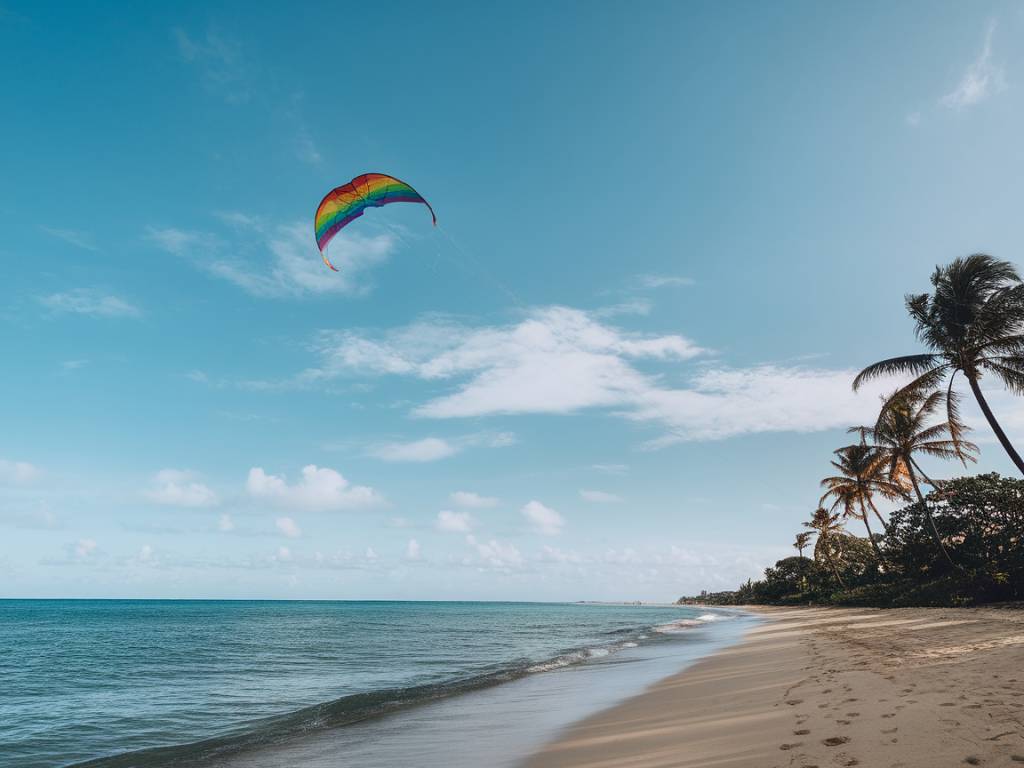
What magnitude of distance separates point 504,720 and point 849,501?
4172cm

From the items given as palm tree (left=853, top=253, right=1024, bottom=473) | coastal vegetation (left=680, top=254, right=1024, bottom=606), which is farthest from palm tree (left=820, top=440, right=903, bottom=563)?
palm tree (left=853, top=253, right=1024, bottom=473)

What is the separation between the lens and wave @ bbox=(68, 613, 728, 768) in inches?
347

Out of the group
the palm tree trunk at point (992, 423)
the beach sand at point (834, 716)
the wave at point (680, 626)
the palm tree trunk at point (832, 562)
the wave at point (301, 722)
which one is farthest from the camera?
the palm tree trunk at point (832, 562)

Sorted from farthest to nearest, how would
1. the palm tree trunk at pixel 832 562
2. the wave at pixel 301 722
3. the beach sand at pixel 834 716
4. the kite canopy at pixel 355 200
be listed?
the palm tree trunk at pixel 832 562 < the kite canopy at pixel 355 200 < the wave at pixel 301 722 < the beach sand at pixel 834 716

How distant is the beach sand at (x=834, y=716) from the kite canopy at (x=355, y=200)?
43.0 feet

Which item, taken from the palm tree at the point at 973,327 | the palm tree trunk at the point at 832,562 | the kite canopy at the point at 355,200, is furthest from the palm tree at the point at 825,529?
the kite canopy at the point at 355,200

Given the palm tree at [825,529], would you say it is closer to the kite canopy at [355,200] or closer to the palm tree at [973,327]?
the palm tree at [973,327]

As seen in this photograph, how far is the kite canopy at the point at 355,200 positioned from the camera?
52.4 ft

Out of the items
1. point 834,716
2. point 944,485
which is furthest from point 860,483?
point 834,716

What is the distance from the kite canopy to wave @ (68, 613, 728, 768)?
37.7 ft

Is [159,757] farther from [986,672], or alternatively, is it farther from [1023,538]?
[1023,538]

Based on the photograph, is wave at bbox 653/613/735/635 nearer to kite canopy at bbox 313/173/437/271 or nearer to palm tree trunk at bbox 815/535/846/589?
palm tree trunk at bbox 815/535/846/589

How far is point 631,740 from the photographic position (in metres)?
7.30

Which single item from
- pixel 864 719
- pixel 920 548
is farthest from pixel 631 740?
pixel 920 548
